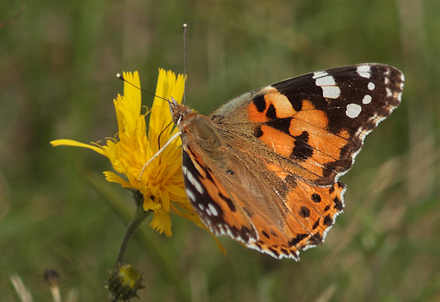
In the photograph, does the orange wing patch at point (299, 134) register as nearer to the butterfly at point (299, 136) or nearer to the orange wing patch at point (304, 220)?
the butterfly at point (299, 136)

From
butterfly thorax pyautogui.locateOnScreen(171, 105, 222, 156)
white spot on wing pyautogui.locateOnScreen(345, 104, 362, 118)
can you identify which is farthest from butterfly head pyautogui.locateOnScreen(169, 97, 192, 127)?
white spot on wing pyautogui.locateOnScreen(345, 104, 362, 118)

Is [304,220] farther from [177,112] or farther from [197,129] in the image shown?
[177,112]

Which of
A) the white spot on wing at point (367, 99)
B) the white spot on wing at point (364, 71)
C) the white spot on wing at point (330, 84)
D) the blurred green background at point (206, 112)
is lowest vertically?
the blurred green background at point (206, 112)

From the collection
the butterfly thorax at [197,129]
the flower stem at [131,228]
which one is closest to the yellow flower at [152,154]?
the flower stem at [131,228]

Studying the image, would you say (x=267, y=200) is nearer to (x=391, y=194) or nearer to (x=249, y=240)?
(x=249, y=240)

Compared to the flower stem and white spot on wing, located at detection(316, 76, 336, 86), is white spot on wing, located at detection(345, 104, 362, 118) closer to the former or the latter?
white spot on wing, located at detection(316, 76, 336, 86)

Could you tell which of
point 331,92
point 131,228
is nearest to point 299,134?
point 331,92
